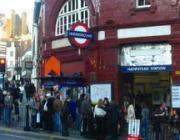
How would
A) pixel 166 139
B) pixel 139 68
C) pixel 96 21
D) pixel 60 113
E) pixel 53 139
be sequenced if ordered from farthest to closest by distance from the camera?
pixel 96 21 < pixel 139 68 < pixel 60 113 < pixel 53 139 < pixel 166 139

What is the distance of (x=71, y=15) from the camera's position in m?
31.2

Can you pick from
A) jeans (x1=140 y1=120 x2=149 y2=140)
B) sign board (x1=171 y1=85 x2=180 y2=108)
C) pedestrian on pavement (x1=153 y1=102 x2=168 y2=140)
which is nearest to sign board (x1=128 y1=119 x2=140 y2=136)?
pedestrian on pavement (x1=153 y1=102 x2=168 y2=140)

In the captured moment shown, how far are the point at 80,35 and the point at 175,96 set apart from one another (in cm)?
597

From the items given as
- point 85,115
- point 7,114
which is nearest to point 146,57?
point 85,115

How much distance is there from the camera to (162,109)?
2053 cm

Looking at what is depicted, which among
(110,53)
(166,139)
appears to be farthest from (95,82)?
(166,139)

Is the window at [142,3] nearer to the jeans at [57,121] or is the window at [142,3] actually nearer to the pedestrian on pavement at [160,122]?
the jeans at [57,121]

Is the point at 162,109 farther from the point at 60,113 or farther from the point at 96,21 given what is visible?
the point at 96,21

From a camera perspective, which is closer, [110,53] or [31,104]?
[31,104]

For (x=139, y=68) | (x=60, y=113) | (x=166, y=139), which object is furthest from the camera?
(x=139, y=68)

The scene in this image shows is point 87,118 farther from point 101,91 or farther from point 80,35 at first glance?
point 80,35

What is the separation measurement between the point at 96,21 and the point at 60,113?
21.0 feet

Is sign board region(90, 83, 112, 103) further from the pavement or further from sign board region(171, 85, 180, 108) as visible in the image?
sign board region(171, 85, 180, 108)

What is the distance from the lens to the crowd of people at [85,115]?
20.5 m
